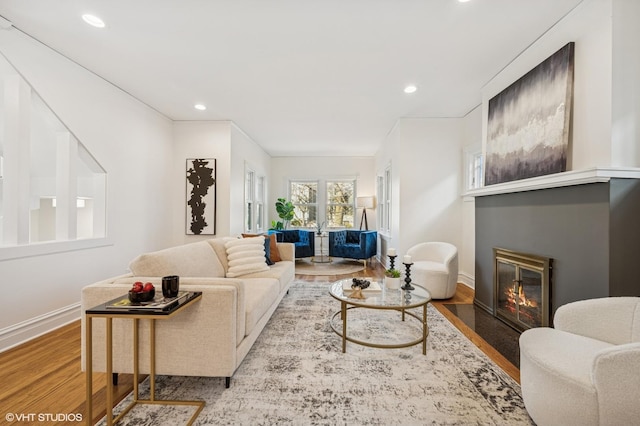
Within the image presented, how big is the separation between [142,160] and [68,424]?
11.1ft

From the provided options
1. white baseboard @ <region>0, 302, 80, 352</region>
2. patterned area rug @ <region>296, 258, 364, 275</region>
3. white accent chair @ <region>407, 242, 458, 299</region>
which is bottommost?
patterned area rug @ <region>296, 258, 364, 275</region>

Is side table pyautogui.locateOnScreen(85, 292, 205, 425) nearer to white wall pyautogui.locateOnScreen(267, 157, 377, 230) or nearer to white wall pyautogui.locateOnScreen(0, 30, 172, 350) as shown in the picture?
white wall pyautogui.locateOnScreen(0, 30, 172, 350)

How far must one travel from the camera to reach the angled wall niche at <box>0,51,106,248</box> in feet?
8.16

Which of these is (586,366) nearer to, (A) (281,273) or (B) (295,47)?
(A) (281,273)

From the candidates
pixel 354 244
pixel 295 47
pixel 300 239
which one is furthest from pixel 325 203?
pixel 295 47

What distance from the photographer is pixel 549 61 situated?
8.11 feet

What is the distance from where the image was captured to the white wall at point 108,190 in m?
2.53

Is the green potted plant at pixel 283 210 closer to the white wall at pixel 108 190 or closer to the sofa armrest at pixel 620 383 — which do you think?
the white wall at pixel 108 190

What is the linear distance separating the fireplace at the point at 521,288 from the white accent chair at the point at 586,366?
0.77 m

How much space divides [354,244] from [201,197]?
10.9 feet

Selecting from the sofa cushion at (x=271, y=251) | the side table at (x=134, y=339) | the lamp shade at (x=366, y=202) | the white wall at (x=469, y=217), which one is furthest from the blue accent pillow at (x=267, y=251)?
the lamp shade at (x=366, y=202)

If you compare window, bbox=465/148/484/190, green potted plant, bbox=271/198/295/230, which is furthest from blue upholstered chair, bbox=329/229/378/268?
window, bbox=465/148/484/190

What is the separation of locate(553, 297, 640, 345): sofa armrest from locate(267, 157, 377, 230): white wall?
6134 mm

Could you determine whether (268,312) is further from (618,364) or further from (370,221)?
(370,221)
